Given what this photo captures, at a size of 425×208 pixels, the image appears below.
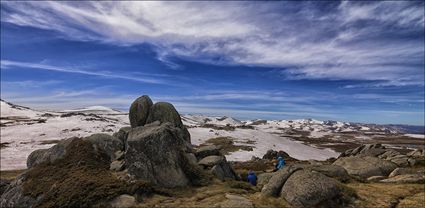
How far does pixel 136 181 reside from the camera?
946 inches

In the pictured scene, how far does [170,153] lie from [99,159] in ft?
22.1

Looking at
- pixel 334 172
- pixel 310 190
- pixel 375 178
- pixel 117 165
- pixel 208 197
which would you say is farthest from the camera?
pixel 375 178

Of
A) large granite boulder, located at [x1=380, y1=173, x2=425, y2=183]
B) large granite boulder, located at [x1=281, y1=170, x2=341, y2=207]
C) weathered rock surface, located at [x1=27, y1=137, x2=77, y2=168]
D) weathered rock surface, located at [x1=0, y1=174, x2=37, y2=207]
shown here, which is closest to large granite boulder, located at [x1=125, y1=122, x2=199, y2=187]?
weathered rock surface, located at [x1=27, y1=137, x2=77, y2=168]

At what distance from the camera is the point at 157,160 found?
25.4 metres

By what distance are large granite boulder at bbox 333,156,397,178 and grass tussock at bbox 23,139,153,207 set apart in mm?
23515

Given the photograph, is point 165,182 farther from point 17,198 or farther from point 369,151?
point 369,151

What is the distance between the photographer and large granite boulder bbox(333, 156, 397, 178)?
118ft

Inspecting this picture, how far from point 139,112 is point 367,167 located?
25.7m

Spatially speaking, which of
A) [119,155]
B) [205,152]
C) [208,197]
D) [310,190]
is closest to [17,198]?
[119,155]

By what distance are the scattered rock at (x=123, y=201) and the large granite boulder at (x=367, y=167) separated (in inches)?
951

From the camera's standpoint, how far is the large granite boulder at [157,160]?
25.2m

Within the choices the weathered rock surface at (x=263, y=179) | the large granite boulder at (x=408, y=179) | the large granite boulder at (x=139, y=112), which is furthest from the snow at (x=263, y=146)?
the large granite boulder at (x=408, y=179)

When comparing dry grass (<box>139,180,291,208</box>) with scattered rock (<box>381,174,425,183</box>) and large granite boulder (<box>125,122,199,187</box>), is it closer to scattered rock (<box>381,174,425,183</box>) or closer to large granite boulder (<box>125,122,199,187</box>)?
large granite boulder (<box>125,122,199,187</box>)

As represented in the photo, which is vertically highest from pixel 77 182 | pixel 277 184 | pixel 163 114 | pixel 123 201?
pixel 163 114
